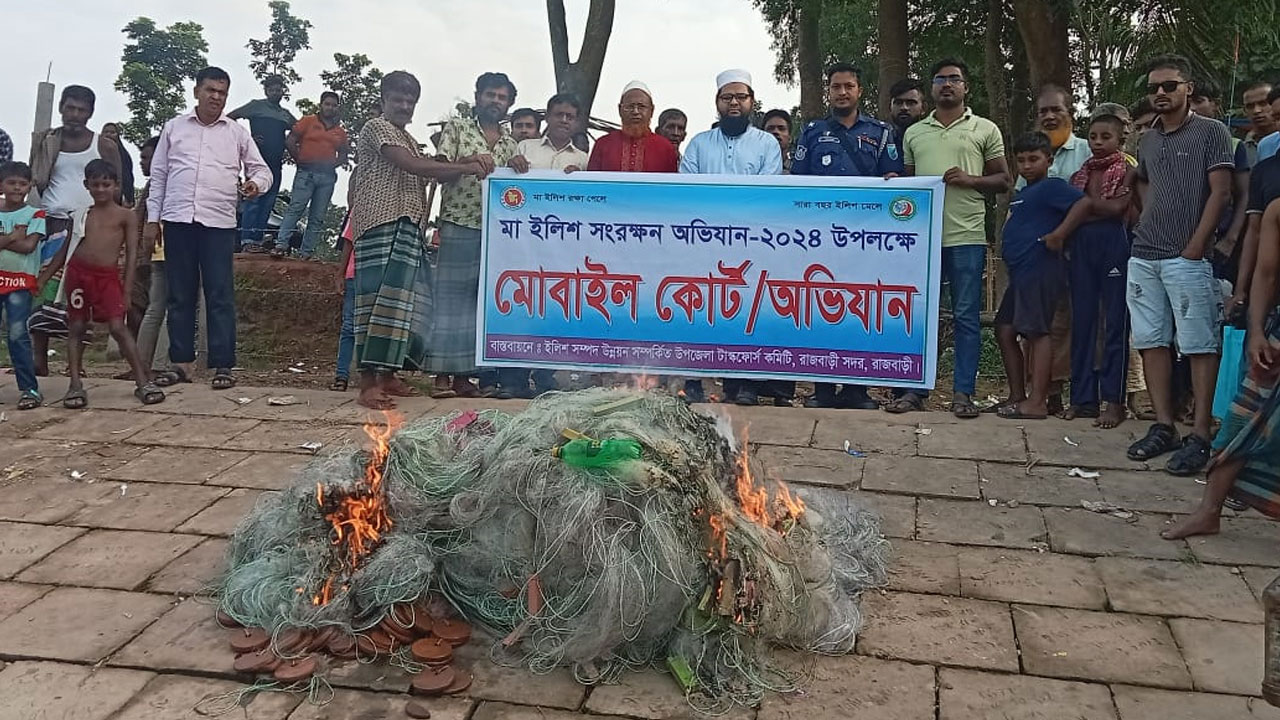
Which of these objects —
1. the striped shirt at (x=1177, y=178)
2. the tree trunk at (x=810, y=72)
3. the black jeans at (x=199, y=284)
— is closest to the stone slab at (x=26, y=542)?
the black jeans at (x=199, y=284)

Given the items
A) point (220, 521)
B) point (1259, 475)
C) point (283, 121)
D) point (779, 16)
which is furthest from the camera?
point (779, 16)

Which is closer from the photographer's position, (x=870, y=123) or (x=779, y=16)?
(x=870, y=123)

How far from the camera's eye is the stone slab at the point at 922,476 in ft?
15.2

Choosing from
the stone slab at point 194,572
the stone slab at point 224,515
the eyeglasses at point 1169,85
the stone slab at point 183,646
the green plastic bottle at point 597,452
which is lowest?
the stone slab at point 183,646

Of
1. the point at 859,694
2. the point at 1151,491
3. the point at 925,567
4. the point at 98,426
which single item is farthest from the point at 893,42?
the point at 859,694

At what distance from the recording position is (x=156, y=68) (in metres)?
23.4

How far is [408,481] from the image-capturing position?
3520 millimetres

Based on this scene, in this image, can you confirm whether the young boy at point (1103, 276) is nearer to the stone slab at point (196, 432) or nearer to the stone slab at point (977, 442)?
the stone slab at point (977, 442)

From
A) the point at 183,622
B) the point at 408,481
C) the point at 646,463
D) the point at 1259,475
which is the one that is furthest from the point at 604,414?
the point at 1259,475

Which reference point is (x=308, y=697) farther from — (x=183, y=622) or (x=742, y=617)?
(x=742, y=617)

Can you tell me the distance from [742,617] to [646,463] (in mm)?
554

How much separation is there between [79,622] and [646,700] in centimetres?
203

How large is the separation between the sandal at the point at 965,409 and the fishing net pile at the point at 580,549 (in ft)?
7.36

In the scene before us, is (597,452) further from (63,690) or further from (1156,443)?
(1156,443)
